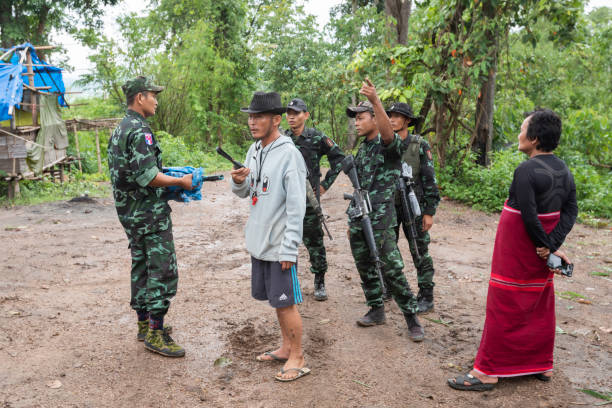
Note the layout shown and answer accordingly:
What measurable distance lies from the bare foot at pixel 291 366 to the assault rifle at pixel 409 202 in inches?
67.1

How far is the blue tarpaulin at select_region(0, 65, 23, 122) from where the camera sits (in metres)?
11.0

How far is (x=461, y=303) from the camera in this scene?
16.4 ft

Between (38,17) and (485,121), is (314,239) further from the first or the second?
(38,17)

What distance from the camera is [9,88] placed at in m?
11.3

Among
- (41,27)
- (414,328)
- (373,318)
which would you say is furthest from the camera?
(41,27)

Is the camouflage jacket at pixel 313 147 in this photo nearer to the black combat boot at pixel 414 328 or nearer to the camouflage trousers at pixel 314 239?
the camouflage trousers at pixel 314 239

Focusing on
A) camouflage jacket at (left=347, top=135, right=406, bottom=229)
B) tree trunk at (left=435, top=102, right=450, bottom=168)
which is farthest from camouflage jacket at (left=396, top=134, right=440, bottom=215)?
tree trunk at (left=435, top=102, right=450, bottom=168)

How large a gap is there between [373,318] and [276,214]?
168cm

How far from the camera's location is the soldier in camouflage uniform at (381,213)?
3.94m

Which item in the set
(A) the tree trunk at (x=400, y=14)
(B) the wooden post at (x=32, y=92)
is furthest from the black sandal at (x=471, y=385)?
(B) the wooden post at (x=32, y=92)

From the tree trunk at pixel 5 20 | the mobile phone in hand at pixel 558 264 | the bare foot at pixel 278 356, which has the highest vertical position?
the tree trunk at pixel 5 20

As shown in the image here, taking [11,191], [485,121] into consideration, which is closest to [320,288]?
[485,121]

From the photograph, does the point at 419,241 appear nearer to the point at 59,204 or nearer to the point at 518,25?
the point at 518,25

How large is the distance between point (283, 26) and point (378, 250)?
2251cm
